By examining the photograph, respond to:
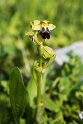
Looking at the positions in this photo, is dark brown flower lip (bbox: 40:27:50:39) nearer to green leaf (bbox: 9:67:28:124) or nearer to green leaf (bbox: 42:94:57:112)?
green leaf (bbox: 9:67:28:124)

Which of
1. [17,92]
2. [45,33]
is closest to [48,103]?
[17,92]

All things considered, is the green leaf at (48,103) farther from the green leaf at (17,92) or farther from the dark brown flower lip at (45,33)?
the dark brown flower lip at (45,33)

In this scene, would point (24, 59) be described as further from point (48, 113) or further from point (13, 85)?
point (13, 85)

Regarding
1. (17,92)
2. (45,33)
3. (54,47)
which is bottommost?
(17,92)

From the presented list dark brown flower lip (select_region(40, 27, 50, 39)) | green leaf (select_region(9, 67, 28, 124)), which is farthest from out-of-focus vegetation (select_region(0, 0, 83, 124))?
dark brown flower lip (select_region(40, 27, 50, 39))

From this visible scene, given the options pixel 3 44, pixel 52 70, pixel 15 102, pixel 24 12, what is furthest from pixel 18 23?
pixel 15 102

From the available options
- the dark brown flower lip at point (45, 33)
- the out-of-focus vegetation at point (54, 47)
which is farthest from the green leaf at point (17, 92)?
the dark brown flower lip at point (45, 33)

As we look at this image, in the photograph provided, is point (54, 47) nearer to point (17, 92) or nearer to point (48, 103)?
point (48, 103)

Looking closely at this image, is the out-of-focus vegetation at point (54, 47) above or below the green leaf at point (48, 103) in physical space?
above
